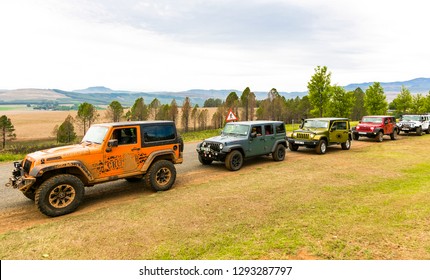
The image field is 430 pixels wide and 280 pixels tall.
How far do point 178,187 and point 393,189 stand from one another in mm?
6776

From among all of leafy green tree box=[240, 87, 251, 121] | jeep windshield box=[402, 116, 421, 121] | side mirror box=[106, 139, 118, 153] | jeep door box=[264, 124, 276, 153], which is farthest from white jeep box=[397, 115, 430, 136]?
leafy green tree box=[240, 87, 251, 121]

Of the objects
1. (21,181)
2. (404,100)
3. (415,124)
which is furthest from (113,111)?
(404,100)

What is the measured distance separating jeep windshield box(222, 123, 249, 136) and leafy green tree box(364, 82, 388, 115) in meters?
40.7

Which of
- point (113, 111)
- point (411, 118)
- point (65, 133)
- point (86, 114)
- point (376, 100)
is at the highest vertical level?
point (376, 100)

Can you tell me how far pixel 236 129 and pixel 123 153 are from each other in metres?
5.98

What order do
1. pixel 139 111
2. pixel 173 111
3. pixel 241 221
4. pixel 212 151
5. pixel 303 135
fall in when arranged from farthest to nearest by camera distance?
1. pixel 173 111
2. pixel 139 111
3. pixel 303 135
4. pixel 212 151
5. pixel 241 221

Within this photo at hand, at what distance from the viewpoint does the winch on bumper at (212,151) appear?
36.7 ft

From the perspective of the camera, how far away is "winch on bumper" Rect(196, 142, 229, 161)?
11.2 meters

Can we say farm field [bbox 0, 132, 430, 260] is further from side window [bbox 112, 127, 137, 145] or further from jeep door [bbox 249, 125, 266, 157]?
jeep door [bbox 249, 125, 266, 157]

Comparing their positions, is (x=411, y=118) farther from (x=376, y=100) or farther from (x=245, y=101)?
(x=245, y=101)

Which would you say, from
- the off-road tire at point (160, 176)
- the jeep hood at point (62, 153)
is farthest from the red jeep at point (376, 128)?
the jeep hood at point (62, 153)

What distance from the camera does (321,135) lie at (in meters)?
15.4

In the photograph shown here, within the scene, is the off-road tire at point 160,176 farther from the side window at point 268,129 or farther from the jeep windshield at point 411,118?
the jeep windshield at point 411,118
